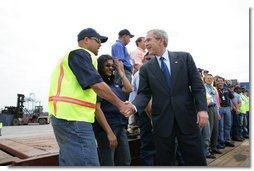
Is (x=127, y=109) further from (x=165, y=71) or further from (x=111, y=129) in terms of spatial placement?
(x=165, y=71)

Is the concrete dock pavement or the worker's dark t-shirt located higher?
the worker's dark t-shirt

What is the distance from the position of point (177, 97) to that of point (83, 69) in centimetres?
76

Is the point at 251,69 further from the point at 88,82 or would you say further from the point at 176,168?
the point at 88,82

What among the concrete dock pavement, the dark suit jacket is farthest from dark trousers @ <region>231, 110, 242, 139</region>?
the concrete dock pavement

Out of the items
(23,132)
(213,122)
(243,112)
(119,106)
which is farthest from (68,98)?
(23,132)

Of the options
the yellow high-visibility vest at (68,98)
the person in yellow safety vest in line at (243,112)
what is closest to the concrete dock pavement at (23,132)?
the person in yellow safety vest in line at (243,112)

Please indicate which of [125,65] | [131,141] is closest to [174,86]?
[131,141]

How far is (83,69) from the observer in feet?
5.17

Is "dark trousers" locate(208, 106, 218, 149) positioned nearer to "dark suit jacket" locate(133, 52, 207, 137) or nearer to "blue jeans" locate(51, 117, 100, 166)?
"dark suit jacket" locate(133, 52, 207, 137)

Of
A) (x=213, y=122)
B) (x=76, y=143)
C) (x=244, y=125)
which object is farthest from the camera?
(x=244, y=125)

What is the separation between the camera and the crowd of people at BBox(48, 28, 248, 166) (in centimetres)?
158

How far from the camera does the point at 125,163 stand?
2160mm

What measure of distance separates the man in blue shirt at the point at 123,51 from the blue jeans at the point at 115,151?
3.96 feet

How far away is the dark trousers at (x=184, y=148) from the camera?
6.46 ft
